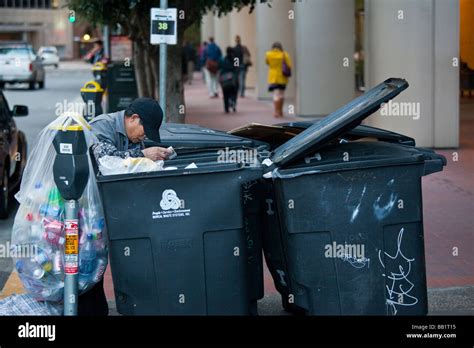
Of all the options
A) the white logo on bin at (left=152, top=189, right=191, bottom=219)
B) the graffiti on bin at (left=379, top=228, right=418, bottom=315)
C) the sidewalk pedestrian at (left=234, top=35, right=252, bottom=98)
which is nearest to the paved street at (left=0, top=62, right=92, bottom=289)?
the white logo on bin at (left=152, top=189, right=191, bottom=219)

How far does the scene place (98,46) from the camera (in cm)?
2848

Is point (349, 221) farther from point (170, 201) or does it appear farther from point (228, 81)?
point (228, 81)

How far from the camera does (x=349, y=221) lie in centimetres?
602

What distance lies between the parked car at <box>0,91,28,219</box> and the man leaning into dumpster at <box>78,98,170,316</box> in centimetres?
547

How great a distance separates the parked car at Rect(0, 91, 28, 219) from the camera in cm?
1169

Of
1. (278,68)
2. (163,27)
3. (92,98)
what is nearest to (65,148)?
(163,27)

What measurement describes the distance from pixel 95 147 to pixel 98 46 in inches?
901

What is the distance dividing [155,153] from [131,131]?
0.22 meters

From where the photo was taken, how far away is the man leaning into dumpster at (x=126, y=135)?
6.20m

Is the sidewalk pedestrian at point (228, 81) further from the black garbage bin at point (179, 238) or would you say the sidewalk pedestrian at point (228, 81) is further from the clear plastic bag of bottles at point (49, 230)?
the black garbage bin at point (179, 238)

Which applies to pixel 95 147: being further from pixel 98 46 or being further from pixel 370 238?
pixel 98 46

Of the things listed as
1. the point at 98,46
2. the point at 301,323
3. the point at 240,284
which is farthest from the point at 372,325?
the point at 98,46

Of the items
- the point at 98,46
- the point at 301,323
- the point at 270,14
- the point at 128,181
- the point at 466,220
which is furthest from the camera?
the point at 270,14

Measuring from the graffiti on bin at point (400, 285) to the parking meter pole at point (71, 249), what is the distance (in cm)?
192
